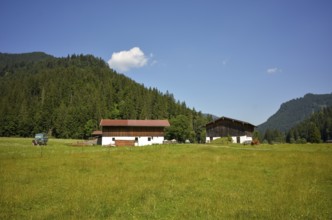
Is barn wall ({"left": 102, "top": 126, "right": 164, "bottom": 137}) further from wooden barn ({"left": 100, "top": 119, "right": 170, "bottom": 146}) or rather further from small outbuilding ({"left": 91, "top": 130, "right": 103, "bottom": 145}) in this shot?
small outbuilding ({"left": 91, "top": 130, "right": 103, "bottom": 145})

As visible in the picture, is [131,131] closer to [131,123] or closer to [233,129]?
[131,123]

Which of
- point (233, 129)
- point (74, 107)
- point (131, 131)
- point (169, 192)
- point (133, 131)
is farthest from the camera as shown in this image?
point (74, 107)

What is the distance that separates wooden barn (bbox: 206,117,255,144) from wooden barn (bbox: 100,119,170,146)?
15.8 meters

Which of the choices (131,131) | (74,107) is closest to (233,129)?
(131,131)

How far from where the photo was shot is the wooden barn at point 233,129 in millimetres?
73062

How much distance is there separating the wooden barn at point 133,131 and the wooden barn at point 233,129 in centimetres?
1580

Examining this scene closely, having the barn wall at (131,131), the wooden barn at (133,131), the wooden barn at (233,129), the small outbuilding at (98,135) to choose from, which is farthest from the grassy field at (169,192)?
the small outbuilding at (98,135)

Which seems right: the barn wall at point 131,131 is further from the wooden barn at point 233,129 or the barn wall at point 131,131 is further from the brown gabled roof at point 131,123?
the wooden barn at point 233,129

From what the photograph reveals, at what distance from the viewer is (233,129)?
73.9 m

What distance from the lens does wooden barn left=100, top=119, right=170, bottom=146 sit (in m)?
78.1

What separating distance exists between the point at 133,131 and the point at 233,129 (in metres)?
29.0

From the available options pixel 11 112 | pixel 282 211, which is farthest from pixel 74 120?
pixel 282 211

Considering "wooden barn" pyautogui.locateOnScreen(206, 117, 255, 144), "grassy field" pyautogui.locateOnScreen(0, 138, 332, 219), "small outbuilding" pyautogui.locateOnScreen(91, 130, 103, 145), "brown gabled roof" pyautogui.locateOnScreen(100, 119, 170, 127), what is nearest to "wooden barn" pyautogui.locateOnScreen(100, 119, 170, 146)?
"brown gabled roof" pyautogui.locateOnScreen(100, 119, 170, 127)

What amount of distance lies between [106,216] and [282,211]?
25.1 ft
